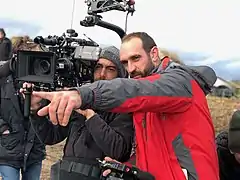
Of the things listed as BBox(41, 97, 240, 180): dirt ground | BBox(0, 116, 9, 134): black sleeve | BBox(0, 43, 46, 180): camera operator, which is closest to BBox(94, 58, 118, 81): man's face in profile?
BBox(0, 43, 46, 180): camera operator

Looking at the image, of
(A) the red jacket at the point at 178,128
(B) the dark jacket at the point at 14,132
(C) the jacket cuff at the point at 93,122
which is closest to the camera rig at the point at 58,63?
(C) the jacket cuff at the point at 93,122

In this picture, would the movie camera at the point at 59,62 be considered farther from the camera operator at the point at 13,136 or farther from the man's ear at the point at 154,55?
the camera operator at the point at 13,136

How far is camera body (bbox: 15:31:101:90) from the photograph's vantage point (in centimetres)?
→ 235

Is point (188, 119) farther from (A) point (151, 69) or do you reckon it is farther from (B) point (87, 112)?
(B) point (87, 112)

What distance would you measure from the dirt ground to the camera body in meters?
4.25

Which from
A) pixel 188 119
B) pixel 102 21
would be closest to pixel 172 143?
pixel 188 119

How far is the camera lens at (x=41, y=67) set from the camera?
2.35m

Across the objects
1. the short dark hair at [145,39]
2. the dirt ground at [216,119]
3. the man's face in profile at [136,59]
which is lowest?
the dirt ground at [216,119]

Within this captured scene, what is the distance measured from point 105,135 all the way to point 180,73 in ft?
2.17

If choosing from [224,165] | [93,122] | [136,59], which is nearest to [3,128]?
[93,122]

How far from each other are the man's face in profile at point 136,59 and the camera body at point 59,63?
0.28 meters

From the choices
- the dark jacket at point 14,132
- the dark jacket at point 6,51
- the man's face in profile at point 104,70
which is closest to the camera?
the man's face in profile at point 104,70

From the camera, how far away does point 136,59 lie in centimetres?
230

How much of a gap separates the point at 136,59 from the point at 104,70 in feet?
1.42
